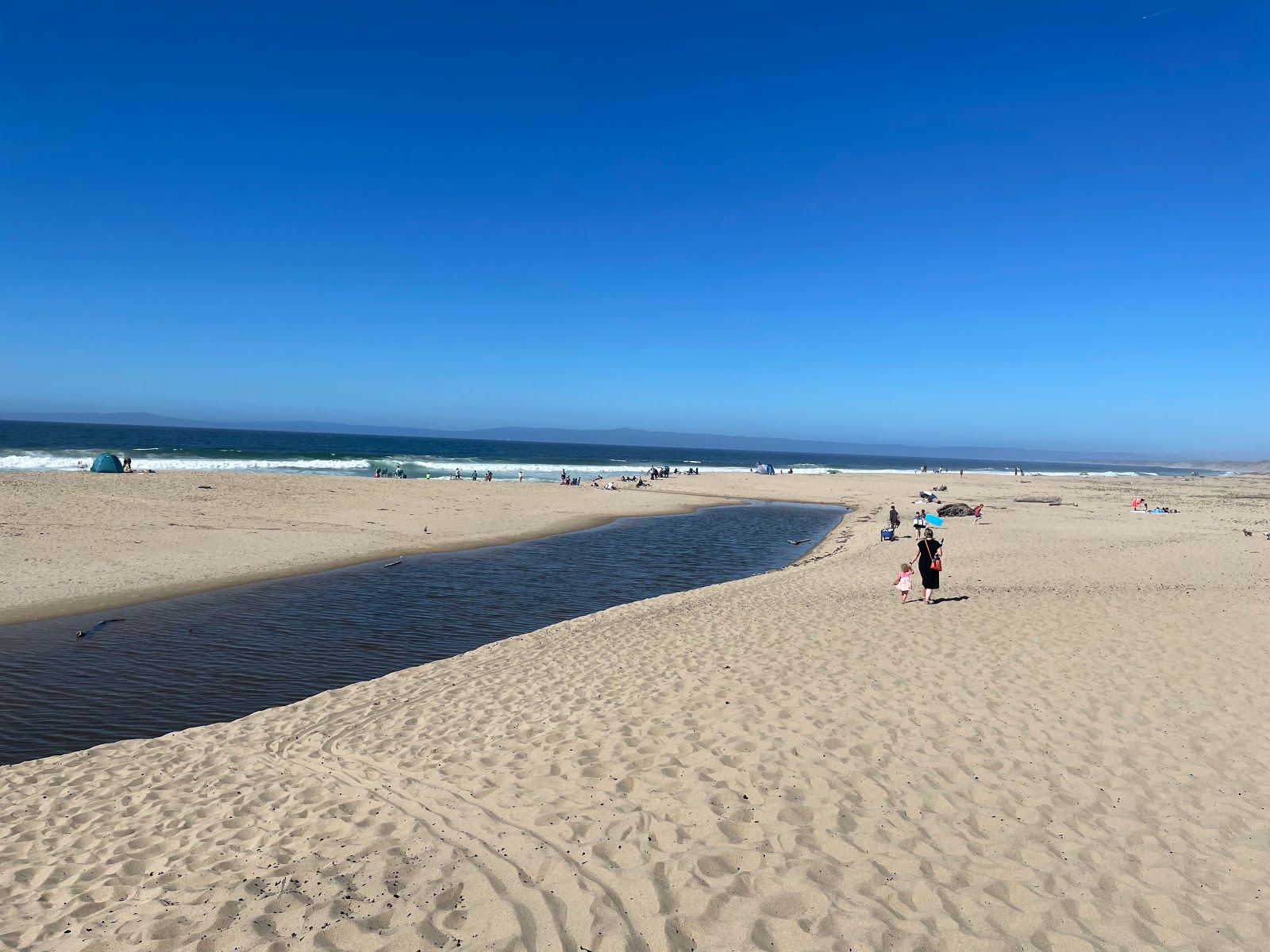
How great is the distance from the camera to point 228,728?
813 cm

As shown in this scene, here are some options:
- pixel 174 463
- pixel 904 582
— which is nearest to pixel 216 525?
pixel 904 582

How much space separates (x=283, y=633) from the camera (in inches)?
506

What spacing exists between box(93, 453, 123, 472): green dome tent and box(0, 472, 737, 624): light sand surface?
4241 mm

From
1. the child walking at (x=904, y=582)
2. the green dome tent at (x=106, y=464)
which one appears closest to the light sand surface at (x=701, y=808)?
the child walking at (x=904, y=582)

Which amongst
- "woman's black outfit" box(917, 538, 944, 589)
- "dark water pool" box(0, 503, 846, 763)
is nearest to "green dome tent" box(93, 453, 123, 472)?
"dark water pool" box(0, 503, 846, 763)

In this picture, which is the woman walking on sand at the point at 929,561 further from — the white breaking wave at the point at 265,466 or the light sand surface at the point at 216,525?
the white breaking wave at the point at 265,466

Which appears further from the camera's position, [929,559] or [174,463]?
[174,463]

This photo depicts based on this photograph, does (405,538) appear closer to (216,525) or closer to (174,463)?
(216,525)

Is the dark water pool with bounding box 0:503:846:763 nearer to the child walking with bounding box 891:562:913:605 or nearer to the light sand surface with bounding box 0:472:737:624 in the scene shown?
the light sand surface with bounding box 0:472:737:624

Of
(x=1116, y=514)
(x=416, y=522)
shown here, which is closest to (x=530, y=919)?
(x=416, y=522)

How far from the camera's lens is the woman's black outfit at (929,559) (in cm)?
1346

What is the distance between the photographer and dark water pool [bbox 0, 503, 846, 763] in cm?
896

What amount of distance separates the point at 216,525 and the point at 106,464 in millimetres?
22355

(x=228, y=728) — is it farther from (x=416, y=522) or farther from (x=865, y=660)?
(x=416, y=522)
